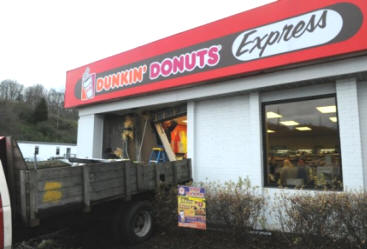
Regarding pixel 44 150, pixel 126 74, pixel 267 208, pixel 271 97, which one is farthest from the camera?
pixel 44 150

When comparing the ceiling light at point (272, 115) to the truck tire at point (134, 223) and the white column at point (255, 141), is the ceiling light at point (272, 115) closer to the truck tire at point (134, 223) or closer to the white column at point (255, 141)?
the white column at point (255, 141)

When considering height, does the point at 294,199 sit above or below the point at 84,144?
below

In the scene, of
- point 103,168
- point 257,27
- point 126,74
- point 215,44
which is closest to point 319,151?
point 257,27

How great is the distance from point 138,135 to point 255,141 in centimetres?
589

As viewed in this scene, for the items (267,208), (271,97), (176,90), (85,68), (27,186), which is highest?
(85,68)

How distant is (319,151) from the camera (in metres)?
6.54

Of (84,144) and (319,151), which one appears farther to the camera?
(84,144)

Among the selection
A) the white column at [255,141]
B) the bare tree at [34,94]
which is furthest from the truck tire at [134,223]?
the bare tree at [34,94]

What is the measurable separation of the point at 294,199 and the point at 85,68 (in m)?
9.75

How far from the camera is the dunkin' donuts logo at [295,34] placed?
6.03 meters

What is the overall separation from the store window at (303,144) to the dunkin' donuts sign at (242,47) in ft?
4.22

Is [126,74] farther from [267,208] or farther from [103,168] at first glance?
[267,208]

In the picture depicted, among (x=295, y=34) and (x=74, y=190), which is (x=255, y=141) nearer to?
(x=295, y=34)

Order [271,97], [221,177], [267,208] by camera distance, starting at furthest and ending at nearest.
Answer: [221,177] → [271,97] → [267,208]
